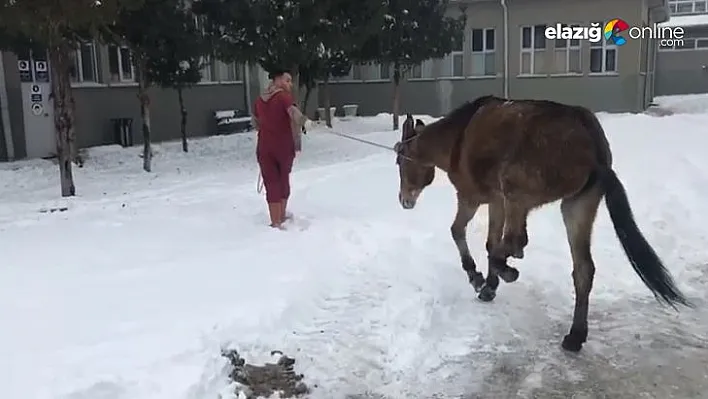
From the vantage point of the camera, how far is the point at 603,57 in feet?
90.0

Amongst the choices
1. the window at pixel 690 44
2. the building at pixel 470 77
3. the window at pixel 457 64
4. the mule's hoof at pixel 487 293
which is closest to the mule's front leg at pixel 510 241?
the mule's hoof at pixel 487 293

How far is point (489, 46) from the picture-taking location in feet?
96.1

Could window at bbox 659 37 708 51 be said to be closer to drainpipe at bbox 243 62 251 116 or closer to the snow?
drainpipe at bbox 243 62 251 116

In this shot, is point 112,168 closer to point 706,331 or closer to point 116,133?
point 116,133

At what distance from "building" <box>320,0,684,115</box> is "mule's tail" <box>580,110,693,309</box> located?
23.4 m

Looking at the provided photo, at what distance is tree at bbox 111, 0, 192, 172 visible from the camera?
13.6m

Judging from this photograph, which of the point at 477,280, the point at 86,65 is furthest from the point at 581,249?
the point at 86,65

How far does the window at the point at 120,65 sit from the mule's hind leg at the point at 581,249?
18.1 meters

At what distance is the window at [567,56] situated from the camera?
27.8 metres

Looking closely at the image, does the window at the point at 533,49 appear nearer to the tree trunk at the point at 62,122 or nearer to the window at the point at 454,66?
the window at the point at 454,66

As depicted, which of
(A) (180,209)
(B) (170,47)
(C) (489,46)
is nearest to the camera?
(A) (180,209)

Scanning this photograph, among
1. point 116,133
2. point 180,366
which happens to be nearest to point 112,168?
point 116,133

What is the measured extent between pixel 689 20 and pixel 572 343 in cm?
4327

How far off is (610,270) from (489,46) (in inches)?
955
